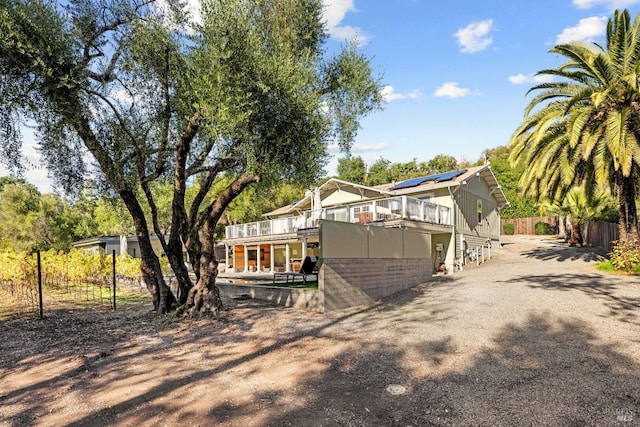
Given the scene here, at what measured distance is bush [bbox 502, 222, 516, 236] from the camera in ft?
120

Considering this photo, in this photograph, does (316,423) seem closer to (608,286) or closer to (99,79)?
(99,79)

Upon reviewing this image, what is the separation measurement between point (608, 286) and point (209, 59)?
12290 millimetres

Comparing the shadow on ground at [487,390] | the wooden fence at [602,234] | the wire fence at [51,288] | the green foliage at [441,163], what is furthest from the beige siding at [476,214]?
the green foliage at [441,163]

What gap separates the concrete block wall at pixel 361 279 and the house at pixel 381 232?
26 mm

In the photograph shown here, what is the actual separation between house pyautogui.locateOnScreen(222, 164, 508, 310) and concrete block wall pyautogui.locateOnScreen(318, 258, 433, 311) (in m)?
0.03

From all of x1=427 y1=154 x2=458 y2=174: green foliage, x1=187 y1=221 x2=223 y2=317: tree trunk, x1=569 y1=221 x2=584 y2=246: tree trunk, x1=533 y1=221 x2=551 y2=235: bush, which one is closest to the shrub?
x1=569 y1=221 x2=584 y2=246: tree trunk

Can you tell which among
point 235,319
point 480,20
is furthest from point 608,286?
point 235,319

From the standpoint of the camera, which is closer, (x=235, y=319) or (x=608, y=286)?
(x=235, y=319)

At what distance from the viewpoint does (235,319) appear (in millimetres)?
9781

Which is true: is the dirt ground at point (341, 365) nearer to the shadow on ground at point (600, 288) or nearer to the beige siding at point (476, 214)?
the shadow on ground at point (600, 288)

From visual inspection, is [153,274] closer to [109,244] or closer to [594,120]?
[594,120]

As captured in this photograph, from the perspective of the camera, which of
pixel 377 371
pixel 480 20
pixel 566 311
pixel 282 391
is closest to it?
pixel 282 391

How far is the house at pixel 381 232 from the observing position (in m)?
11.1

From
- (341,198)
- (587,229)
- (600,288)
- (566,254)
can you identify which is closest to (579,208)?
(587,229)
